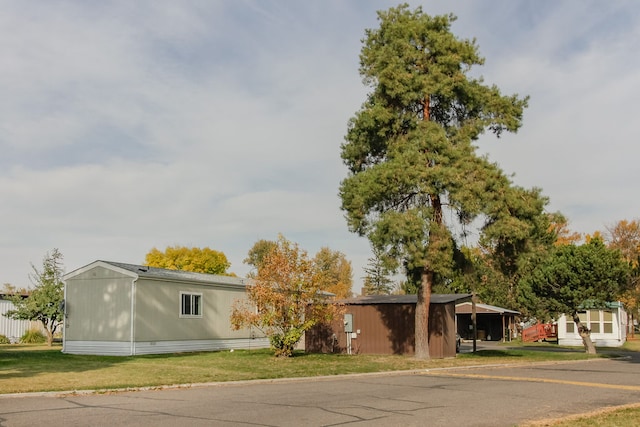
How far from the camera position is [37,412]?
11961 mm

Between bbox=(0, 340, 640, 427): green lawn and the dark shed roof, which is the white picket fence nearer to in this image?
bbox=(0, 340, 640, 427): green lawn

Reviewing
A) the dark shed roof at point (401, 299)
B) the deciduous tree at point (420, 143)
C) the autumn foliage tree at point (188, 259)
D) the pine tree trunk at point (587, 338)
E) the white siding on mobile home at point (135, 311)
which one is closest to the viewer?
the deciduous tree at point (420, 143)

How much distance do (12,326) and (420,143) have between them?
1309 inches

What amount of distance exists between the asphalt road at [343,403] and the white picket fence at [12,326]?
3241cm

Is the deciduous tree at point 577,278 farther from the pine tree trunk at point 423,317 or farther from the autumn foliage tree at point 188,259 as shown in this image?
the autumn foliage tree at point 188,259

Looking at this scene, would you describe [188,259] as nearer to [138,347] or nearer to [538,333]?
[538,333]

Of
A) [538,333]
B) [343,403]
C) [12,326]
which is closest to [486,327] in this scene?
[538,333]

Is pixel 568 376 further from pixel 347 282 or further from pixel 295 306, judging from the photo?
pixel 347 282

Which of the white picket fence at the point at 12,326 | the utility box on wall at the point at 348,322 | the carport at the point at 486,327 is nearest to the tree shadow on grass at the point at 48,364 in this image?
the utility box on wall at the point at 348,322

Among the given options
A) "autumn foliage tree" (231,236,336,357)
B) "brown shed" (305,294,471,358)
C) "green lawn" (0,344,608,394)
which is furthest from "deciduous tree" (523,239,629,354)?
"autumn foliage tree" (231,236,336,357)

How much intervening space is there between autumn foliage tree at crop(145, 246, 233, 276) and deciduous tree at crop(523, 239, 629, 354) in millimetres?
50908

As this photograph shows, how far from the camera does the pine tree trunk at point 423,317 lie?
87.6 feet

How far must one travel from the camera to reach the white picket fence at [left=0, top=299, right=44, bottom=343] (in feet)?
145

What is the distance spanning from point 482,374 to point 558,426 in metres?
10.9
